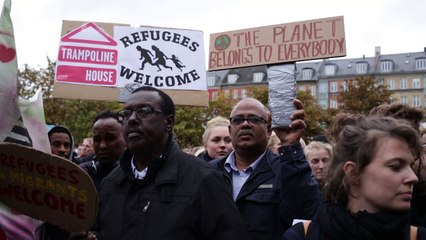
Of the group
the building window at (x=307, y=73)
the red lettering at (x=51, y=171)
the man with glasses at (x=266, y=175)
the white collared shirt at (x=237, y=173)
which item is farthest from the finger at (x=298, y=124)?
the building window at (x=307, y=73)

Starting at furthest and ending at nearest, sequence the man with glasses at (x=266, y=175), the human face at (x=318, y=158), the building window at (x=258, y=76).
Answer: the building window at (x=258, y=76) < the human face at (x=318, y=158) < the man with glasses at (x=266, y=175)

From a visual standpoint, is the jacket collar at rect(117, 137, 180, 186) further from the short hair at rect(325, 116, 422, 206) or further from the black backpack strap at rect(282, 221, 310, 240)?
the short hair at rect(325, 116, 422, 206)

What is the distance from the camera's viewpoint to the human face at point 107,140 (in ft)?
14.6

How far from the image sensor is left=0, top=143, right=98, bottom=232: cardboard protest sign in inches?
88.9

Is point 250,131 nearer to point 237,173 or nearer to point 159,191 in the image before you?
point 237,173

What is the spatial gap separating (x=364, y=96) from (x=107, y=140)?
3169 cm

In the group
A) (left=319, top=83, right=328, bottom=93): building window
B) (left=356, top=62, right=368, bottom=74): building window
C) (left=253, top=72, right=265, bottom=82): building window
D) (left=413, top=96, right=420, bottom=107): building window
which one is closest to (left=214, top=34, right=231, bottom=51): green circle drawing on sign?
(left=253, top=72, right=265, bottom=82): building window

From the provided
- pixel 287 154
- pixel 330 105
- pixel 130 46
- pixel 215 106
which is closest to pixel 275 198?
Answer: pixel 287 154

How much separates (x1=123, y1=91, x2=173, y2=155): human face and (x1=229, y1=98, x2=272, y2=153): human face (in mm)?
715

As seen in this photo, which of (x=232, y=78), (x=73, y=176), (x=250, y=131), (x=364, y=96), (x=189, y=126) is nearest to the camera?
(x=73, y=176)

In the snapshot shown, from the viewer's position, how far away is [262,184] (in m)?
3.46

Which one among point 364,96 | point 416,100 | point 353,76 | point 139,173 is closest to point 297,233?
point 139,173

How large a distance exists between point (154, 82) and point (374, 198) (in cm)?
379

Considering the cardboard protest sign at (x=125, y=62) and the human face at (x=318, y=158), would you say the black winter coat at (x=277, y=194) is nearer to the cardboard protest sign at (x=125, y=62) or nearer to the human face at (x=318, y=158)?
the human face at (x=318, y=158)
